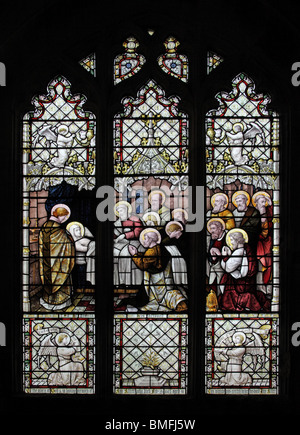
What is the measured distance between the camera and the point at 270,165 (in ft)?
20.2

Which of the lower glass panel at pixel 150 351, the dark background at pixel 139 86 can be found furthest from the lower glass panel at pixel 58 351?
the lower glass panel at pixel 150 351

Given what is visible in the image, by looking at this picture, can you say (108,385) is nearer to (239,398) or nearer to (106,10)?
(239,398)

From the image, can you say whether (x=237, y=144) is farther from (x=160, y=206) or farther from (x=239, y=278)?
(x=239, y=278)

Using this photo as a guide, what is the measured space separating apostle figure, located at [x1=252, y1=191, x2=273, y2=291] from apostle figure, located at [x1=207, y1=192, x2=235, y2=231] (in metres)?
0.27

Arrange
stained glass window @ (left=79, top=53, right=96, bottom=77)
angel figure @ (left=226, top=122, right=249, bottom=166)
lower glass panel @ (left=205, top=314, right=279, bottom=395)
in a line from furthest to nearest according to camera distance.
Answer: stained glass window @ (left=79, top=53, right=96, bottom=77), angel figure @ (left=226, top=122, right=249, bottom=166), lower glass panel @ (left=205, top=314, right=279, bottom=395)

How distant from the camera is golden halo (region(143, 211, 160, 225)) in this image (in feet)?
20.1

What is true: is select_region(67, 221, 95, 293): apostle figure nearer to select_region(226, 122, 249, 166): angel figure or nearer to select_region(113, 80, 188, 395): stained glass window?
select_region(113, 80, 188, 395): stained glass window

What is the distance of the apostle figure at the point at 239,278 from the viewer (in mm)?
6094

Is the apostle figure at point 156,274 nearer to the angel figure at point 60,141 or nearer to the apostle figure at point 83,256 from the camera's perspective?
the apostle figure at point 83,256

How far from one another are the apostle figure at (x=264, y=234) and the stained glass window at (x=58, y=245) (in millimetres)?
1565

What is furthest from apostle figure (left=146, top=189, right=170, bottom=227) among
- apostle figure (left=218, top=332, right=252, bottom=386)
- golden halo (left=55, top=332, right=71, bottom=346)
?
golden halo (left=55, top=332, right=71, bottom=346)

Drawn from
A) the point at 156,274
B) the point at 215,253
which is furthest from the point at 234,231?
the point at 156,274

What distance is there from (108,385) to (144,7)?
357 centimetres
